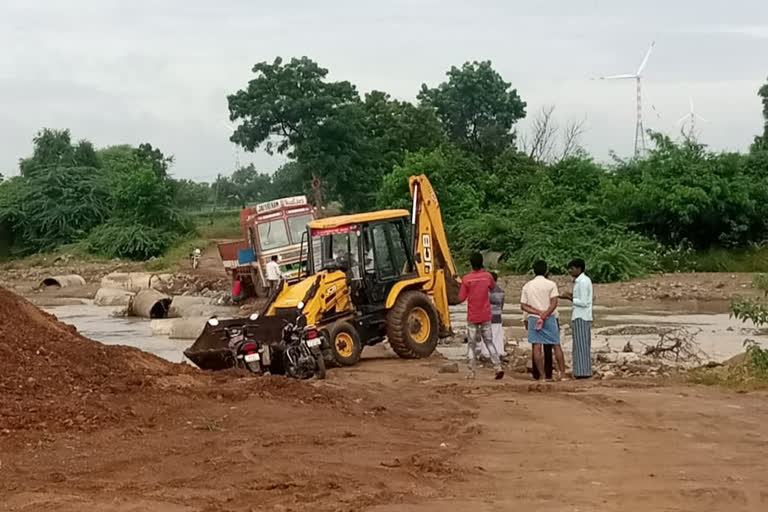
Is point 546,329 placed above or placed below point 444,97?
below

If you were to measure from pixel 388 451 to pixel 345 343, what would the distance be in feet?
26.2

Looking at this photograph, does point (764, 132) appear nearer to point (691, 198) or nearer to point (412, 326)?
point (691, 198)

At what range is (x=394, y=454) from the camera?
9266mm

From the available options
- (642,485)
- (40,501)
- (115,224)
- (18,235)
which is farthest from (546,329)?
(18,235)

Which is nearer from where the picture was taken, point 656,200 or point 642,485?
point 642,485

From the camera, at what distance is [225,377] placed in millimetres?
13266

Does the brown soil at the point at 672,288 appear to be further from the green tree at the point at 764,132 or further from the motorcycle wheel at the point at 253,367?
the motorcycle wheel at the point at 253,367

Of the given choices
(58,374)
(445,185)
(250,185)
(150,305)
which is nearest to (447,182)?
(445,185)

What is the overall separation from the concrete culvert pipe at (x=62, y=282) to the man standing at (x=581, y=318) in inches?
1410

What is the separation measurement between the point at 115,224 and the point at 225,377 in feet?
161

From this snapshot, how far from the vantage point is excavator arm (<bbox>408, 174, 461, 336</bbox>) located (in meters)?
18.9

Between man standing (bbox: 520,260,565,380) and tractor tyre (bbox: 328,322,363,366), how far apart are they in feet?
11.5

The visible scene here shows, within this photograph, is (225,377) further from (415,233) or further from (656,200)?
(656,200)

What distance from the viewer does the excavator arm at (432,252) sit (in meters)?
18.9
